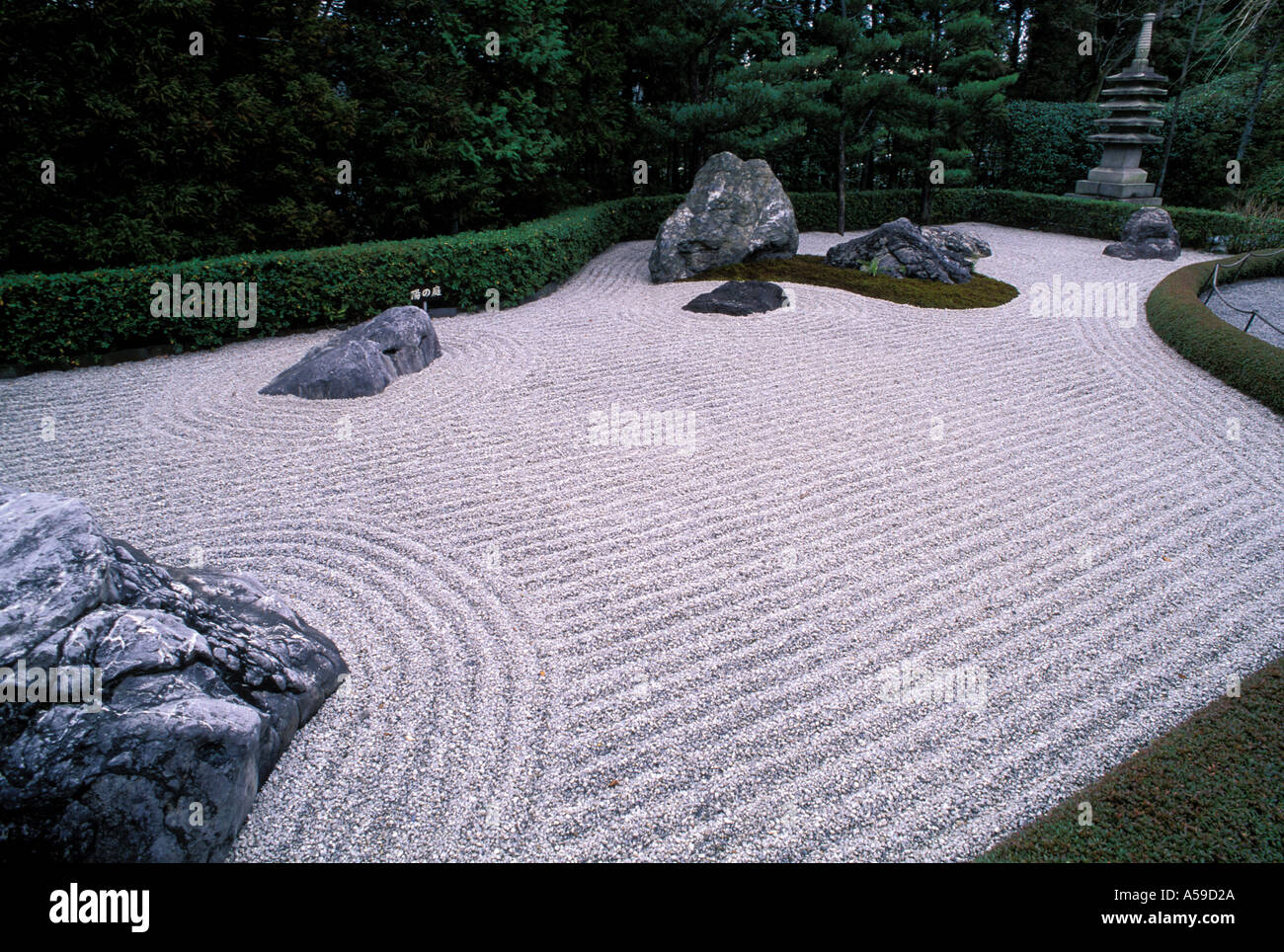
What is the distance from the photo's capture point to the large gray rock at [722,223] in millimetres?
13500

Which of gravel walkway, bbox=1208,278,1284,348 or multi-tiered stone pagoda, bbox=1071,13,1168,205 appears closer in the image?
gravel walkway, bbox=1208,278,1284,348

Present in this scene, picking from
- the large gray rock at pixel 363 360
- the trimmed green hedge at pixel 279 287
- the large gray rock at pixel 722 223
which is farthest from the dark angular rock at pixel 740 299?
the large gray rock at pixel 363 360

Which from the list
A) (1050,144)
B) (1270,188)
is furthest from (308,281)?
(1270,188)

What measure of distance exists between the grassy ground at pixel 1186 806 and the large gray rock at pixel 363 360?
7.21 meters

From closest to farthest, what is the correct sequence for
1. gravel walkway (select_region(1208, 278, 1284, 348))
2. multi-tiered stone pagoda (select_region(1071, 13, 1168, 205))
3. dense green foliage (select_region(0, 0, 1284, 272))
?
dense green foliage (select_region(0, 0, 1284, 272)) < gravel walkway (select_region(1208, 278, 1284, 348)) < multi-tiered stone pagoda (select_region(1071, 13, 1168, 205))

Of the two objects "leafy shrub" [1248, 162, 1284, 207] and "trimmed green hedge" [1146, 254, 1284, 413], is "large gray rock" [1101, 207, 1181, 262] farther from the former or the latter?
"leafy shrub" [1248, 162, 1284, 207]

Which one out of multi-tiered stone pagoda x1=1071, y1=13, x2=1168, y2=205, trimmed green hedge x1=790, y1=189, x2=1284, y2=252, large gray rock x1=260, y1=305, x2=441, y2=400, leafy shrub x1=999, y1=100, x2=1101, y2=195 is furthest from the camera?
leafy shrub x1=999, y1=100, x2=1101, y2=195

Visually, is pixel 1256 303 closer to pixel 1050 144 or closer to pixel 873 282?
pixel 873 282

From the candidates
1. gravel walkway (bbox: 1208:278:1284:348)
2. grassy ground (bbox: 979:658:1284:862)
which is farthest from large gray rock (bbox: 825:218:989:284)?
grassy ground (bbox: 979:658:1284:862)

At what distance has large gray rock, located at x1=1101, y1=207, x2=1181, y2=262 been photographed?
50.6ft

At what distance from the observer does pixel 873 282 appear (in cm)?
1255

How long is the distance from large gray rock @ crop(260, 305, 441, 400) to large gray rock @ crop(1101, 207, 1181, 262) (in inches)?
580

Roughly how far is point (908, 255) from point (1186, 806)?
1162 centimetres

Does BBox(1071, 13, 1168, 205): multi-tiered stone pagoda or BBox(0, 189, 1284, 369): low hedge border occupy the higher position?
BBox(1071, 13, 1168, 205): multi-tiered stone pagoda
